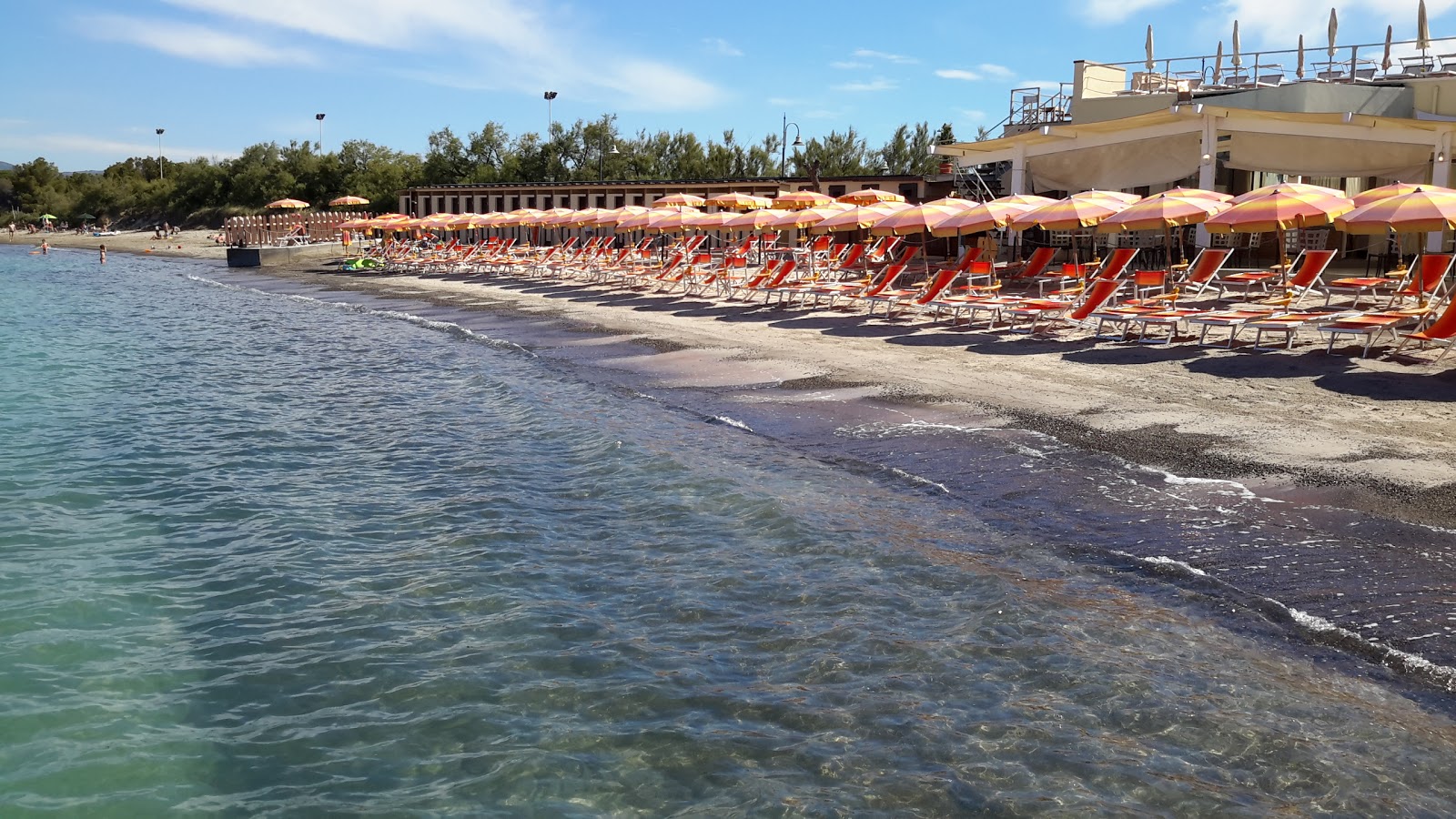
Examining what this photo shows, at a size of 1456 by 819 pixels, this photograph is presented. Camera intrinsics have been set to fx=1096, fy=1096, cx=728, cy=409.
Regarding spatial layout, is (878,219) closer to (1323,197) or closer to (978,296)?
(978,296)

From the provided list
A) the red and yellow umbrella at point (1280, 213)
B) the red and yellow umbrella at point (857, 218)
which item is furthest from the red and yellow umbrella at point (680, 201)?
the red and yellow umbrella at point (1280, 213)

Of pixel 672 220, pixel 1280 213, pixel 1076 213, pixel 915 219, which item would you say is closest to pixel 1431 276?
pixel 1280 213

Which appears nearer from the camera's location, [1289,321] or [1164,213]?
[1289,321]

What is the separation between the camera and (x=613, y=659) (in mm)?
5043

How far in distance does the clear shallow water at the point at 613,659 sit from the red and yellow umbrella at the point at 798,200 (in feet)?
57.4

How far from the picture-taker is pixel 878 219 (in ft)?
59.3

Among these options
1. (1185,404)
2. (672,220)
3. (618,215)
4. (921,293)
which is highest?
(618,215)

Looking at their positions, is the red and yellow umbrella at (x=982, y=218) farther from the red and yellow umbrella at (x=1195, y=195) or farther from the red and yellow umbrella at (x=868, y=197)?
the red and yellow umbrella at (x=868, y=197)

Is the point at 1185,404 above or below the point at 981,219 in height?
below

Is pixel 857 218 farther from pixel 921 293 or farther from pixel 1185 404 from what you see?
pixel 1185 404

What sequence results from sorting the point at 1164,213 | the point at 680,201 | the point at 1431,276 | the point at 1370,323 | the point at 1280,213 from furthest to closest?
the point at 680,201
the point at 1164,213
the point at 1280,213
the point at 1431,276
the point at 1370,323

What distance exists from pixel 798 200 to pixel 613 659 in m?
22.2

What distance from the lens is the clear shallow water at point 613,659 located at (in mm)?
3977

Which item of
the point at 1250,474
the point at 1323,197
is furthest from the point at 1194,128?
the point at 1250,474
